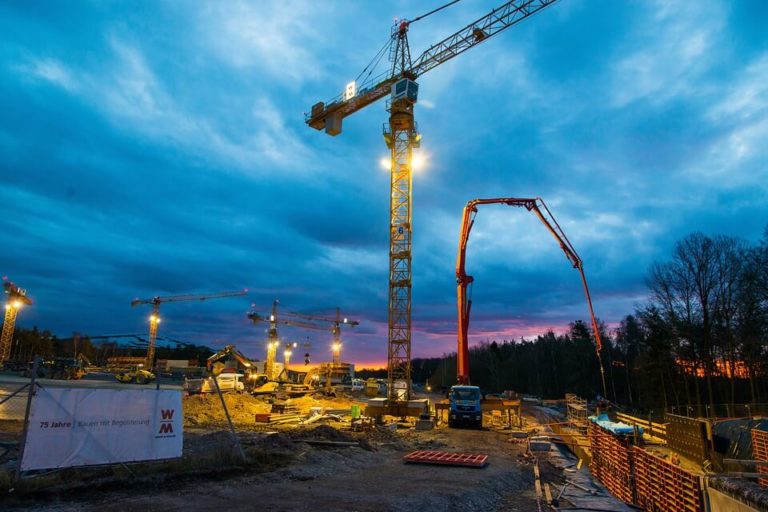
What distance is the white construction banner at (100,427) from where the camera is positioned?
33.3ft

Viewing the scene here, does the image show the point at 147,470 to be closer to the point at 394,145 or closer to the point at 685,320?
the point at 394,145

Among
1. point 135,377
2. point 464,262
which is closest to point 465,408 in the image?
point 464,262

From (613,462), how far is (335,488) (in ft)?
33.3

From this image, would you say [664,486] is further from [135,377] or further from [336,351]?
[336,351]

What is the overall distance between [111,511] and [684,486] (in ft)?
41.0

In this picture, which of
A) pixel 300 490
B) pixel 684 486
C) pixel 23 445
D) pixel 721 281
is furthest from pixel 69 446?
pixel 721 281

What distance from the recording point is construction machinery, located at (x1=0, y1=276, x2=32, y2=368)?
3310 inches

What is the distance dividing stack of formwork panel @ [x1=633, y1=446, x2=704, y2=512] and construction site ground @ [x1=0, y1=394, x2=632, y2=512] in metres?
3.03

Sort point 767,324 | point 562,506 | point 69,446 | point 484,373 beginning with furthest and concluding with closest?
point 484,373
point 767,324
point 562,506
point 69,446

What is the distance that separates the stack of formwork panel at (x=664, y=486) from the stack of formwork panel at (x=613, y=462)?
56 cm

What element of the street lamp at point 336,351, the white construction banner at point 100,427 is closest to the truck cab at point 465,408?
the white construction banner at point 100,427

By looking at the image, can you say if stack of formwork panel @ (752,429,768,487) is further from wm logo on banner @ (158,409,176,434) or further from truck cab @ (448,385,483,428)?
wm logo on banner @ (158,409,176,434)

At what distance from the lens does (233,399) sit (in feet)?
125

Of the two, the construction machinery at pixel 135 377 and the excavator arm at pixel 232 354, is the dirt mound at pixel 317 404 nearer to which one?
the excavator arm at pixel 232 354
